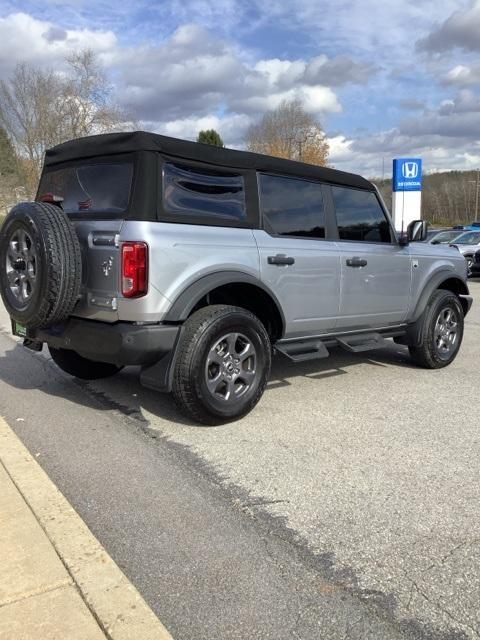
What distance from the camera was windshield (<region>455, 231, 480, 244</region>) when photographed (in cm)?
1986

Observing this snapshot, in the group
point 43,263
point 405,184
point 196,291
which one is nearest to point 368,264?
point 196,291

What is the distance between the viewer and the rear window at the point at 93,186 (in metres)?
4.23

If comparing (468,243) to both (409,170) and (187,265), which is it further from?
(187,265)

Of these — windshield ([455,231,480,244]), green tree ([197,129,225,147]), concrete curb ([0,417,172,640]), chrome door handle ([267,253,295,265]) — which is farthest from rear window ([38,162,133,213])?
green tree ([197,129,225,147])

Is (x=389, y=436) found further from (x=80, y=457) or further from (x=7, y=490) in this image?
(x=7, y=490)

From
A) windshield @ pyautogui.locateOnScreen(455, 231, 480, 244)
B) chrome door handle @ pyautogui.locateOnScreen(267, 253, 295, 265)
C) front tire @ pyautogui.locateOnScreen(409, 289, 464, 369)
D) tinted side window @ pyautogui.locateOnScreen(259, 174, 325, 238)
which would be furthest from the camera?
windshield @ pyautogui.locateOnScreen(455, 231, 480, 244)

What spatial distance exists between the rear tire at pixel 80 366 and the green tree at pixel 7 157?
104 feet

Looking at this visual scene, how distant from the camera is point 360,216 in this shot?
582 centimetres

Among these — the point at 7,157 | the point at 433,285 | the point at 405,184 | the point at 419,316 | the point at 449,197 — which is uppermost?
the point at 449,197

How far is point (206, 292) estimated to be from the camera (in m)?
4.22

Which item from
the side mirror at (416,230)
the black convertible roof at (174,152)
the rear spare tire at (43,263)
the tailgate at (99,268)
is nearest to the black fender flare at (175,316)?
the tailgate at (99,268)

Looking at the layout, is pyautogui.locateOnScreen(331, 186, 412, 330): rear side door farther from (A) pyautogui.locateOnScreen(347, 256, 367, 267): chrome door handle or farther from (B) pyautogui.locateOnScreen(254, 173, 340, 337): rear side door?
(B) pyautogui.locateOnScreen(254, 173, 340, 337): rear side door

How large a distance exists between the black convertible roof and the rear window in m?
0.10

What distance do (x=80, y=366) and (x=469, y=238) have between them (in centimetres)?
1738
